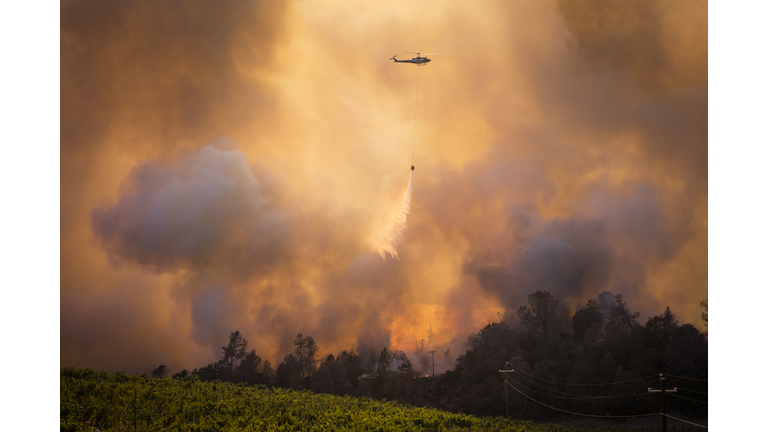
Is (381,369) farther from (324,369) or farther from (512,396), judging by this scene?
(512,396)

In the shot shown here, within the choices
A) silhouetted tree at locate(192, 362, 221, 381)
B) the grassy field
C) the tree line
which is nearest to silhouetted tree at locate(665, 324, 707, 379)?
the tree line

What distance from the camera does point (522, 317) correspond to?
50.4 metres

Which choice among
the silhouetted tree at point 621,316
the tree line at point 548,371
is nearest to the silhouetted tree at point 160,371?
the tree line at point 548,371

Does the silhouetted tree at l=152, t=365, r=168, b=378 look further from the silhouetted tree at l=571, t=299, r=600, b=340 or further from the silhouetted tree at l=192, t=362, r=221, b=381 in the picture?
the silhouetted tree at l=571, t=299, r=600, b=340

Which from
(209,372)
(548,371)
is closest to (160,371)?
(209,372)

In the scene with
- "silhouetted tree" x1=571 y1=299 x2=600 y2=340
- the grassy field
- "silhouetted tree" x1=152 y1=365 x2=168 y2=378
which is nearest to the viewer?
the grassy field

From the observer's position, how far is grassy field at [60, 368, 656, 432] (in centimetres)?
1853

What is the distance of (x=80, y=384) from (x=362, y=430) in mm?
12214

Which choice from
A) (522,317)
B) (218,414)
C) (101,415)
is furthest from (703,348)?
(101,415)

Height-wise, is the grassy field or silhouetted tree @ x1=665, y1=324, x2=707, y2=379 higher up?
the grassy field

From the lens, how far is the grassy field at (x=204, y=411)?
1853 cm

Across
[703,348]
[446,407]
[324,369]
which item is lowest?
[446,407]
